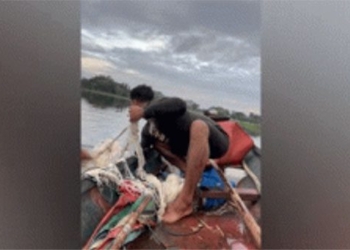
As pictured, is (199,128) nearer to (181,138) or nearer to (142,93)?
(181,138)

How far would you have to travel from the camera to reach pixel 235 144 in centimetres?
185

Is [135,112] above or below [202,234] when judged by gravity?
above

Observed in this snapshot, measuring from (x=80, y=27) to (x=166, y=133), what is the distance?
0.56 metres

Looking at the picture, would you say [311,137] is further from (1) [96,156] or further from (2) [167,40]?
(1) [96,156]

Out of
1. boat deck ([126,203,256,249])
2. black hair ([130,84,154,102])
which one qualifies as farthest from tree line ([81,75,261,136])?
boat deck ([126,203,256,249])

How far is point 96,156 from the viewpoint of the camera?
1823 mm

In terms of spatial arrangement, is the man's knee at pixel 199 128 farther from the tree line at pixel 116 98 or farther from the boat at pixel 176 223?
the boat at pixel 176 223

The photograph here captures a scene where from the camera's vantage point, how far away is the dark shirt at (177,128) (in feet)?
6.02

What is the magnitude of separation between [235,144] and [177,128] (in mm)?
253

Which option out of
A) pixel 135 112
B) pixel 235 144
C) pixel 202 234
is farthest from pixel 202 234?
pixel 135 112

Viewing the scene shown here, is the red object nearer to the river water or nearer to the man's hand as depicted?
the river water

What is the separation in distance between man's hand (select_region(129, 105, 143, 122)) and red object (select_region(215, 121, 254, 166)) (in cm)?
34

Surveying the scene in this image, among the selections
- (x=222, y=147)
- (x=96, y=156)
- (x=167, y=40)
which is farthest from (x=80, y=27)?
(x=222, y=147)

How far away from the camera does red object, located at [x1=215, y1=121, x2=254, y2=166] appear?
5.98ft
